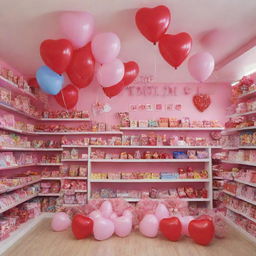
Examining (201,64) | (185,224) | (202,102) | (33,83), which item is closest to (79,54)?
(201,64)

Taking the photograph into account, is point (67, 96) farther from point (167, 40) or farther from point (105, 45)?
point (167, 40)

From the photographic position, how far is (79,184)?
4.77 m

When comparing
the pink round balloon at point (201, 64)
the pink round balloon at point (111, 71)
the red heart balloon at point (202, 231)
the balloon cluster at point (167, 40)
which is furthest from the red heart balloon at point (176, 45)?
the red heart balloon at point (202, 231)

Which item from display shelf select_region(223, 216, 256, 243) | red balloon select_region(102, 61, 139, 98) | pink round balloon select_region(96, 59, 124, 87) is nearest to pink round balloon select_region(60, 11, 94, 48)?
pink round balloon select_region(96, 59, 124, 87)

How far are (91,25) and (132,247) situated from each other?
273 centimetres

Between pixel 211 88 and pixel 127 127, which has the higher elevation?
pixel 211 88

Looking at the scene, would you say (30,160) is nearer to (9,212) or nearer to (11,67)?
(9,212)

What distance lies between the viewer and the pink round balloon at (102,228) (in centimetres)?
345

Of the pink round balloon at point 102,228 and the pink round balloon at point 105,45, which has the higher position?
the pink round balloon at point 105,45

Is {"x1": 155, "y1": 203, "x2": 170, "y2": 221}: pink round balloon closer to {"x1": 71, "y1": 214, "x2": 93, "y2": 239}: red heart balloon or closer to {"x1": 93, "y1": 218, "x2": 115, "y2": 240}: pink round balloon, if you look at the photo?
{"x1": 93, "y1": 218, "x2": 115, "y2": 240}: pink round balloon

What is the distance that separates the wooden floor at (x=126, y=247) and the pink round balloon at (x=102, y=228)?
0.08 metres

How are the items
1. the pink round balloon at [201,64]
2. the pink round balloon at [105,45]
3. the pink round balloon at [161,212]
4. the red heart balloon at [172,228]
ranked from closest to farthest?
the pink round balloon at [105,45], the pink round balloon at [201,64], the red heart balloon at [172,228], the pink round balloon at [161,212]

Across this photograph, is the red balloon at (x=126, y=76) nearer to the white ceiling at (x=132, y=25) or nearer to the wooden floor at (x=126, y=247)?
the white ceiling at (x=132, y=25)

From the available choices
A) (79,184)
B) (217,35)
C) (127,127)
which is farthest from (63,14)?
(79,184)
